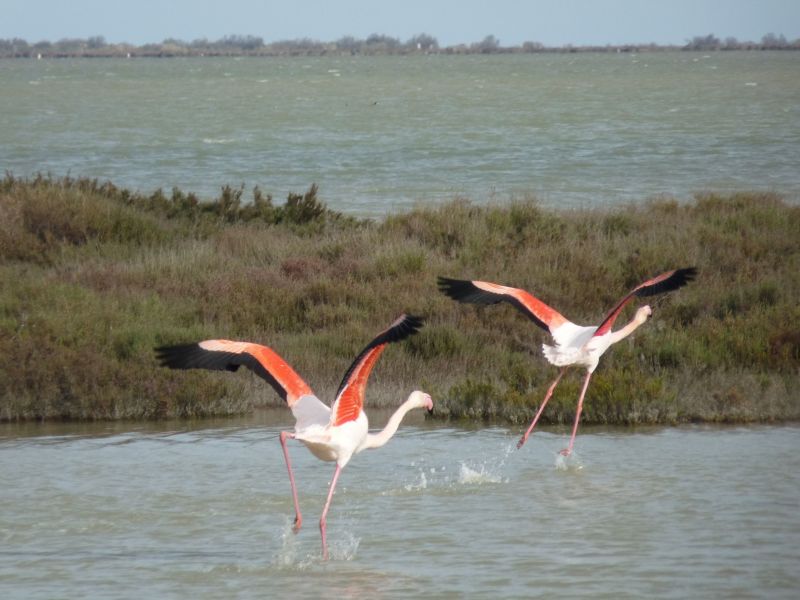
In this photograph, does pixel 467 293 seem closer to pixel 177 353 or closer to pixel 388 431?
pixel 388 431

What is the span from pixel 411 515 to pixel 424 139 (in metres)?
44.9

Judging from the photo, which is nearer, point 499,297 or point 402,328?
point 402,328

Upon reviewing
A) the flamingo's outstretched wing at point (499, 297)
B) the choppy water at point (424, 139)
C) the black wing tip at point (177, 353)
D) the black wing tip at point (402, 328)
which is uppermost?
the black wing tip at point (402, 328)

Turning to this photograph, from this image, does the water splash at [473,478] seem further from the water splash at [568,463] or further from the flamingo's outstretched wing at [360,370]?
the flamingo's outstretched wing at [360,370]

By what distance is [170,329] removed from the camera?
12.1 metres

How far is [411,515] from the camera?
8125 mm

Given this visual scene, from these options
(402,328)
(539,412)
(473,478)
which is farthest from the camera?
(539,412)

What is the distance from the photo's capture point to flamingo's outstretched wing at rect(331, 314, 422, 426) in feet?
22.2

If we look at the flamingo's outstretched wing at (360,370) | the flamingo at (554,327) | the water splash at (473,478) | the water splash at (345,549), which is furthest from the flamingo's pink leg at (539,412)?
the flamingo's outstretched wing at (360,370)

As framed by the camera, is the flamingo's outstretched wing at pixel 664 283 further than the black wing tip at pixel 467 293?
No

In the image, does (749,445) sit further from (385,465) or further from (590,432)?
(385,465)

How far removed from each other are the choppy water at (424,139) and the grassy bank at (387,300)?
3.97 metres

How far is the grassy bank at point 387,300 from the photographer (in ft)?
36.3

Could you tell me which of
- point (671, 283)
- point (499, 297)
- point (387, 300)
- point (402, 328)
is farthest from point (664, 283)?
point (387, 300)
